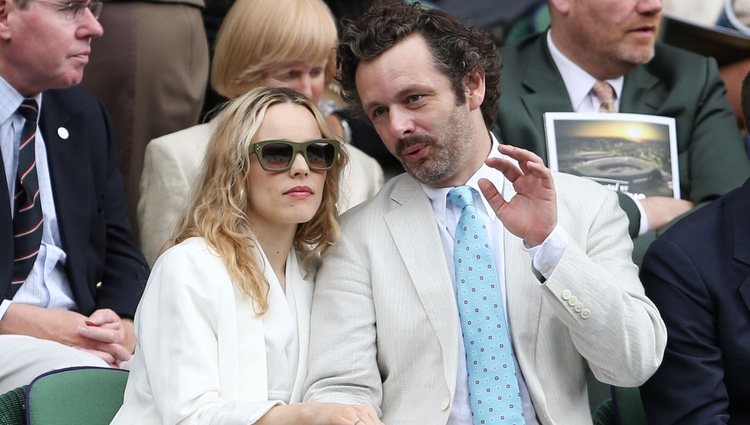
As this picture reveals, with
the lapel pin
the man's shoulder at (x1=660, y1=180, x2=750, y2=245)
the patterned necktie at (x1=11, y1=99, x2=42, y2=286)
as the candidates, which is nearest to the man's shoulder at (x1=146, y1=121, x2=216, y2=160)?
the lapel pin

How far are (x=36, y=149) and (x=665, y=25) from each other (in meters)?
3.55

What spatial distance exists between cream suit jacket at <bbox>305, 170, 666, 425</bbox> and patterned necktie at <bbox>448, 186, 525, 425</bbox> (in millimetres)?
42

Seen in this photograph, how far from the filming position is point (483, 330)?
398cm

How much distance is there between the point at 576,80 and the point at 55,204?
88.2 inches

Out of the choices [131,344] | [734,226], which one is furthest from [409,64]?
[131,344]

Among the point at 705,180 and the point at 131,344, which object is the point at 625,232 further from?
the point at 131,344

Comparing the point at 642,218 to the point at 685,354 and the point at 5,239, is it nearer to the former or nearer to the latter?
the point at 685,354

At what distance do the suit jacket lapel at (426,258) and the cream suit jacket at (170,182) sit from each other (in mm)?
831

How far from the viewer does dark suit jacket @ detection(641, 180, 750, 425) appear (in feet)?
13.0

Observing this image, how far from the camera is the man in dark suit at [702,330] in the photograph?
156 inches

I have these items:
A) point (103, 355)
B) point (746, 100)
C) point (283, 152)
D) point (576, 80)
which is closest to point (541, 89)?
point (576, 80)

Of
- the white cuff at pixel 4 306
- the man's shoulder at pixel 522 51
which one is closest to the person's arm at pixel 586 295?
the white cuff at pixel 4 306

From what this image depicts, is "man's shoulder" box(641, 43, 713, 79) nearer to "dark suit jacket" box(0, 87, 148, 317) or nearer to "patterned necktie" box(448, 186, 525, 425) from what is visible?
"patterned necktie" box(448, 186, 525, 425)

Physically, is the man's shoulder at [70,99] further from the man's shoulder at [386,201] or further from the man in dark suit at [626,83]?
the man in dark suit at [626,83]
